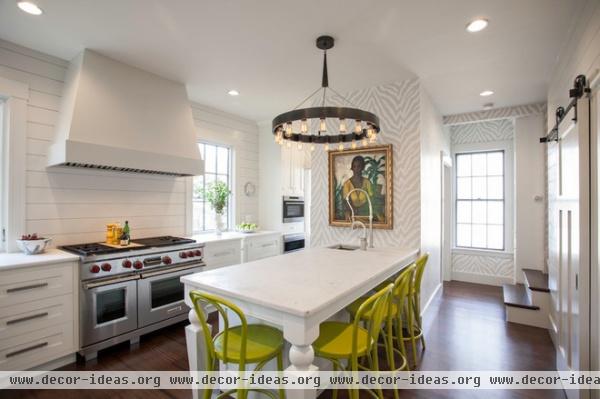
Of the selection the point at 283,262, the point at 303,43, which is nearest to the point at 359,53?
the point at 303,43

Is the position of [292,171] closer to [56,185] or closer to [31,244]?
[56,185]

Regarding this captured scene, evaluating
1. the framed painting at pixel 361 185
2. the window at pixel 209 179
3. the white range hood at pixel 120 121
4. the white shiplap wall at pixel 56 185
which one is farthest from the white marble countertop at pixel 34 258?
the framed painting at pixel 361 185

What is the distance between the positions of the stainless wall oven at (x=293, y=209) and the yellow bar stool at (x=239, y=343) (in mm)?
3102

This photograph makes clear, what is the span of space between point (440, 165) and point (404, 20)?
2652 mm

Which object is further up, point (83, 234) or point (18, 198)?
point (18, 198)

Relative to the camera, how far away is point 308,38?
245 centimetres

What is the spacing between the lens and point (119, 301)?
2633 mm

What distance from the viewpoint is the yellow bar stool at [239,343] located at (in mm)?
1467

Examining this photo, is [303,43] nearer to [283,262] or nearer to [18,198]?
[283,262]

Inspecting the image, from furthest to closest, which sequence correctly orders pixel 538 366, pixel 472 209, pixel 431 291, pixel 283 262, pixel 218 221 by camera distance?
pixel 472 209 < pixel 218 221 < pixel 431 291 < pixel 538 366 < pixel 283 262

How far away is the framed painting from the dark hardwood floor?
131 cm

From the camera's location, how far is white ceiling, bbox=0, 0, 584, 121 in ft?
6.79

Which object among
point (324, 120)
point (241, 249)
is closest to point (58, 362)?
point (241, 249)

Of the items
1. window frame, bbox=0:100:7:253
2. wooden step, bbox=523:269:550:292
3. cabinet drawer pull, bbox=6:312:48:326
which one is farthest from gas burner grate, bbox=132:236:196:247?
wooden step, bbox=523:269:550:292
